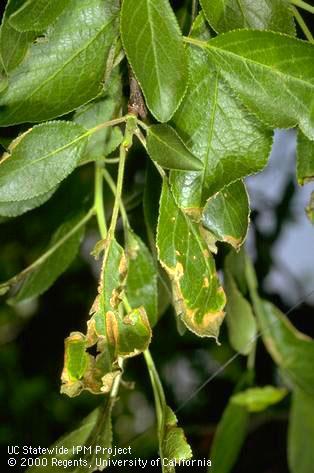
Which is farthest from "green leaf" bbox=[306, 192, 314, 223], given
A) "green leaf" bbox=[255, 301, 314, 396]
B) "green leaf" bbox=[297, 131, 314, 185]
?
"green leaf" bbox=[255, 301, 314, 396]

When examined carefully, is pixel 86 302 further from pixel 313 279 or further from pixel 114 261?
pixel 114 261

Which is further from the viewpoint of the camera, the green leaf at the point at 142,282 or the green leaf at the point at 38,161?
the green leaf at the point at 142,282

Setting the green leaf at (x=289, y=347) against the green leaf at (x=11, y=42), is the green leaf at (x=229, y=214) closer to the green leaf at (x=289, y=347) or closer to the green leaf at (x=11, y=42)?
the green leaf at (x=11, y=42)

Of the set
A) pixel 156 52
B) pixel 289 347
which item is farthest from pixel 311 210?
pixel 289 347

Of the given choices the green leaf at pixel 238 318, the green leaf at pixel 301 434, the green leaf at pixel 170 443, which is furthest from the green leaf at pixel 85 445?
the green leaf at pixel 301 434

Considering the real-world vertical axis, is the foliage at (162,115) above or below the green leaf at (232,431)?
above

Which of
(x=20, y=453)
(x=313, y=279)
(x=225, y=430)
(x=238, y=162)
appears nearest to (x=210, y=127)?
(x=238, y=162)
